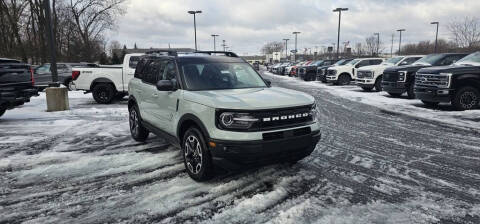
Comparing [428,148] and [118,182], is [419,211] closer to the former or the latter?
[428,148]

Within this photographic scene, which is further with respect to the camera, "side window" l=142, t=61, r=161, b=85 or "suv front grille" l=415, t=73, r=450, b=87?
"suv front grille" l=415, t=73, r=450, b=87

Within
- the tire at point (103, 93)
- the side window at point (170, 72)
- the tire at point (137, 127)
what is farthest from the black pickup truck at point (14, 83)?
the side window at point (170, 72)

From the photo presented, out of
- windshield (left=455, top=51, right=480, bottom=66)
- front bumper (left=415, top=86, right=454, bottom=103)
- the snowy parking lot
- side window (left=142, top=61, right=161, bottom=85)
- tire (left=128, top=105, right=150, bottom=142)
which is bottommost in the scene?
the snowy parking lot

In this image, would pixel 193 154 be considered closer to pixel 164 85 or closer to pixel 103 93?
pixel 164 85

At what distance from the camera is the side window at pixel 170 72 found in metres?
5.12

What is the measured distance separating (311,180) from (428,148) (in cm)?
300

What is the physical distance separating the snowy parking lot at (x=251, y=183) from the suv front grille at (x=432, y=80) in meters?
3.23

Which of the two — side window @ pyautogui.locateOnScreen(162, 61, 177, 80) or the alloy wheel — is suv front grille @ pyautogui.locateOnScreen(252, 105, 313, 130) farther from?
side window @ pyautogui.locateOnScreen(162, 61, 177, 80)

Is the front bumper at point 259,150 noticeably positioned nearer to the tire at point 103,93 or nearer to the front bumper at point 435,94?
the front bumper at point 435,94

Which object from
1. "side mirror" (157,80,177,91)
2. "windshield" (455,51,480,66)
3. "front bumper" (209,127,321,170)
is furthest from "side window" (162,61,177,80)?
"windshield" (455,51,480,66)

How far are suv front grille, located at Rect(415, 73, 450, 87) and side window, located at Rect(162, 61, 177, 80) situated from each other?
876 cm

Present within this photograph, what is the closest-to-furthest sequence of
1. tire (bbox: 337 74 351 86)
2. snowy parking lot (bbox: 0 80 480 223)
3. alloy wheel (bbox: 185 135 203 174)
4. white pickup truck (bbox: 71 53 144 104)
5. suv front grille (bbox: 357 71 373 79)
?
snowy parking lot (bbox: 0 80 480 223)
alloy wheel (bbox: 185 135 203 174)
white pickup truck (bbox: 71 53 144 104)
suv front grille (bbox: 357 71 373 79)
tire (bbox: 337 74 351 86)

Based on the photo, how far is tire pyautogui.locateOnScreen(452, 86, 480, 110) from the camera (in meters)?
10.0

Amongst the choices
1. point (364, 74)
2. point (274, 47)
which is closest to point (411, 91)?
point (364, 74)
